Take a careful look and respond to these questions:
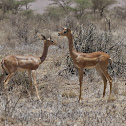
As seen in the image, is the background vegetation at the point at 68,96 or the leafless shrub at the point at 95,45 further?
the leafless shrub at the point at 95,45

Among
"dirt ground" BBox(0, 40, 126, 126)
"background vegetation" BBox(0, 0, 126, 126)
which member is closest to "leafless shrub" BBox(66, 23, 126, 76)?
"background vegetation" BBox(0, 0, 126, 126)

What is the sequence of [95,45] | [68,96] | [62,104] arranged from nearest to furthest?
1. [62,104]
2. [68,96]
3. [95,45]

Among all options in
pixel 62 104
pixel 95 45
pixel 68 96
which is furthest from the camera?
pixel 95 45

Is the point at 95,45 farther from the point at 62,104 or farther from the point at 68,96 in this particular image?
the point at 62,104

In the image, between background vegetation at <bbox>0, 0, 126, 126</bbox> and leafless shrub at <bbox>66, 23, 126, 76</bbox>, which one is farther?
leafless shrub at <bbox>66, 23, 126, 76</bbox>

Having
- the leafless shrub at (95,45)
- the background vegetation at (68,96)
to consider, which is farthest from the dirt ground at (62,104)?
the leafless shrub at (95,45)

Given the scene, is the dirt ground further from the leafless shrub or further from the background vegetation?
the leafless shrub

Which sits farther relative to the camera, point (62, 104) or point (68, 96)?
point (68, 96)

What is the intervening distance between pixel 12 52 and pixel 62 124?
8.47 meters

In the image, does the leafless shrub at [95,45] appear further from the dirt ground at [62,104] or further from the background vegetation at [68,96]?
the dirt ground at [62,104]

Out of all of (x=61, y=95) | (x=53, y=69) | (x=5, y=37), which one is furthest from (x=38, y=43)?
(x=61, y=95)

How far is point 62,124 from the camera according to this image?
4801mm

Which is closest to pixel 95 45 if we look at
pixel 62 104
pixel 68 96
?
pixel 68 96

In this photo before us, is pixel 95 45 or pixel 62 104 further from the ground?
pixel 95 45
